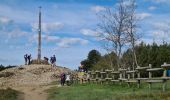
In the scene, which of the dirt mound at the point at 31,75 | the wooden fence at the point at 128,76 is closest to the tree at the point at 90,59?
the dirt mound at the point at 31,75

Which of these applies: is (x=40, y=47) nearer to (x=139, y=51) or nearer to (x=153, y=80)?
(x=139, y=51)

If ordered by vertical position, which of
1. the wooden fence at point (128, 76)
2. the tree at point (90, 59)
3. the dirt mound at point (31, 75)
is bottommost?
the wooden fence at point (128, 76)

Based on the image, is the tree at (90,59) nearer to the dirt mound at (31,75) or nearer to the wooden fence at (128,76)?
the dirt mound at (31,75)

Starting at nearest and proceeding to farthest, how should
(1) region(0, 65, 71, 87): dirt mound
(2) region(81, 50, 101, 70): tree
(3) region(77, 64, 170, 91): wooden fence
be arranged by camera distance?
(3) region(77, 64, 170, 91): wooden fence, (1) region(0, 65, 71, 87): dirt mound, (2) region(81, 50, 101, 70): tree

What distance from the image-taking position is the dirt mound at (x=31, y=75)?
60469 mm

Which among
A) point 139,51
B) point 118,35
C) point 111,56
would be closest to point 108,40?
point 118,35

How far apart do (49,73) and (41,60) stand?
1462 cm

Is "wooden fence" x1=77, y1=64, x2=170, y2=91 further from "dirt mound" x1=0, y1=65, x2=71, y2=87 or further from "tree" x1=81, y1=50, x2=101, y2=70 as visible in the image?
"tree" x1=81, y1=50, x2=101, y2=70

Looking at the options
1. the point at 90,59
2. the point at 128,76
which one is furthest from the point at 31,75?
the point at 128,76

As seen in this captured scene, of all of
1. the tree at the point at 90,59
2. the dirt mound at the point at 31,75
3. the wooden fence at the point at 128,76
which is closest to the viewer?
the wooden fence at the point at 128,76

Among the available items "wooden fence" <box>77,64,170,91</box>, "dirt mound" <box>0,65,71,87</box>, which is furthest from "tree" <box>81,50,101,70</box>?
"wooden fence" <box>77,64,170,91</box>

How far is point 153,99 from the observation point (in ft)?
56.9

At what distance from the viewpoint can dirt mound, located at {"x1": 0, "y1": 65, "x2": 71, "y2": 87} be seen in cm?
6047

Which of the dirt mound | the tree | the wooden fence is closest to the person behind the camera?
the wooden fence
